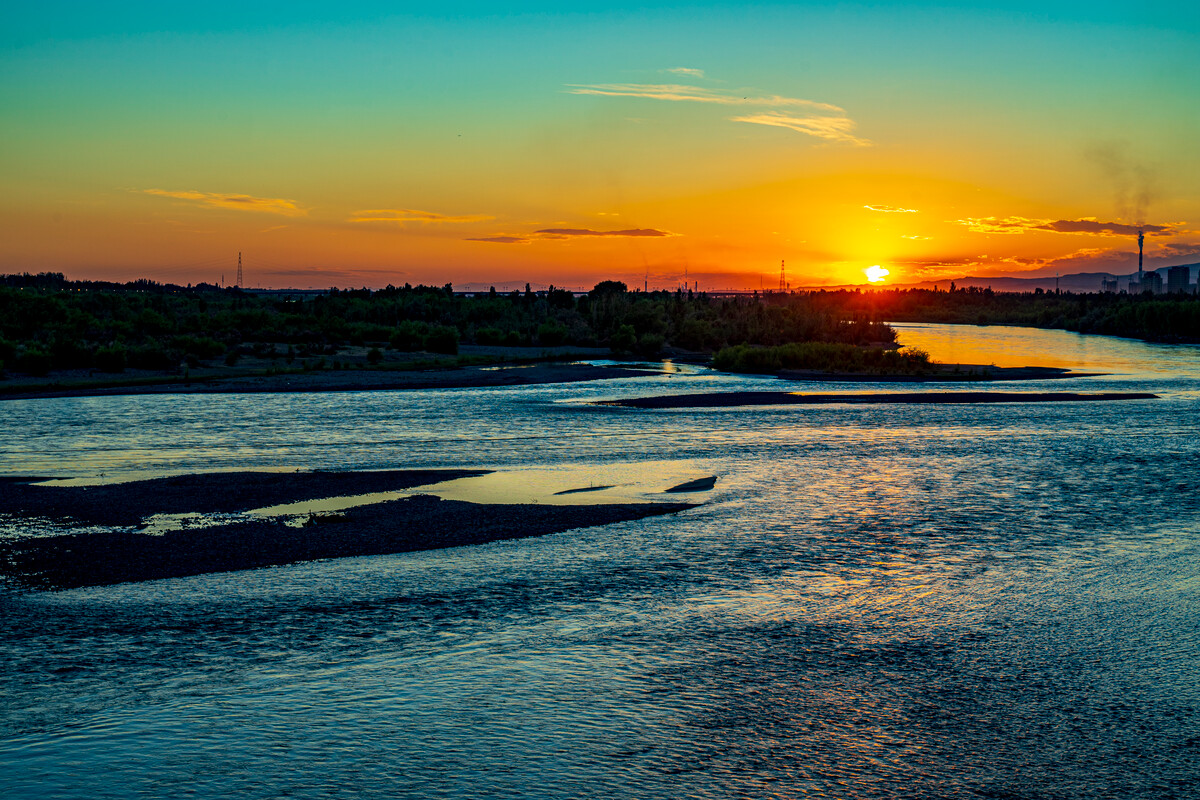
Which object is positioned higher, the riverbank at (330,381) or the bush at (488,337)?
the bush at (488,337)

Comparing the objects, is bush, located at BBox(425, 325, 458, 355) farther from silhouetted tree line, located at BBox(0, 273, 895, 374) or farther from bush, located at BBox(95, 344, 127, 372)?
bush, located at BBox(95, 344, 127, 372)

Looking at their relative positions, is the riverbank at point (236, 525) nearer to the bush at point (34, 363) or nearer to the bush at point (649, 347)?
the bush at point (34, 363)

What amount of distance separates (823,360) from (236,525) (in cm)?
4814

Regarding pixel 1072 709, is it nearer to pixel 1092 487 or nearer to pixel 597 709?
pixel 597 709

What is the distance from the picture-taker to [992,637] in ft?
32.7

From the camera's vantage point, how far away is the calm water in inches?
274

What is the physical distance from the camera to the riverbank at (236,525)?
41.2ft

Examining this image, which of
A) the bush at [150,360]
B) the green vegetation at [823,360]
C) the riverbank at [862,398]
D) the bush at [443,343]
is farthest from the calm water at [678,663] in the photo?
the bush at [443,343]

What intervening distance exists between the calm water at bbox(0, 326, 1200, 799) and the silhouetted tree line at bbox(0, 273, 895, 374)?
128 ft

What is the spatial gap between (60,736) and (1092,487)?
18107 mm

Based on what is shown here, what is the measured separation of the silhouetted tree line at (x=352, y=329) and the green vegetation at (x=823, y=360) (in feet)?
47.9

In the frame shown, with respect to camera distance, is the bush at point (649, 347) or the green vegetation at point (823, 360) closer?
the green vegetation at point (823, 360)

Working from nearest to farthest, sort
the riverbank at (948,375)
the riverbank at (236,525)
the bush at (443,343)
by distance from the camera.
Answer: the riverbank at (236,525)
the riverbank at (948,375)
the bush at (443,343)

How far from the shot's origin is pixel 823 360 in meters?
59.3
